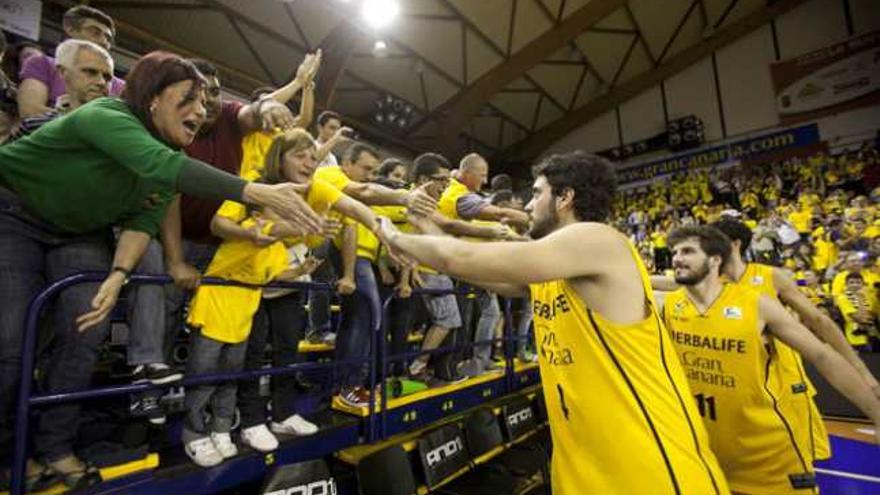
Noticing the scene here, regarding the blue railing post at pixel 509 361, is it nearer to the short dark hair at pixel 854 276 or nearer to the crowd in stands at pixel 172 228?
the crowd in stands at pixel 172 228

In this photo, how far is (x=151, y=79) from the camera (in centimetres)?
179

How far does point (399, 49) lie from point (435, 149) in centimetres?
442

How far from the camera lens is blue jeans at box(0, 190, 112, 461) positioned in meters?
1.74

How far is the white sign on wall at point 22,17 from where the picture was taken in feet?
20.3

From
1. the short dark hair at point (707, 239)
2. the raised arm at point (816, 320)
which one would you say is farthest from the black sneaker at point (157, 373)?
the raised arm at point (816, 320)

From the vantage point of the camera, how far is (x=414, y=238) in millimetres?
1936

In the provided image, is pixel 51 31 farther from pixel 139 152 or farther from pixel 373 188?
pixel 139 152

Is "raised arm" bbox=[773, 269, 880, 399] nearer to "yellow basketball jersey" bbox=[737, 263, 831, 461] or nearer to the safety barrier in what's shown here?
"yellow basketball jersey" bbox=[737, 263, 831, 461]

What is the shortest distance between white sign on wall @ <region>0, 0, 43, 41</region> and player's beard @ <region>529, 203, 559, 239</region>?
783 cm

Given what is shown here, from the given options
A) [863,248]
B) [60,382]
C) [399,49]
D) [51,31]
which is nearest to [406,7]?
[399,49]

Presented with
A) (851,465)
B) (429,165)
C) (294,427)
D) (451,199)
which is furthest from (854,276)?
(294,427)

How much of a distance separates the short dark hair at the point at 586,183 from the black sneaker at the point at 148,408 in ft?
8.15

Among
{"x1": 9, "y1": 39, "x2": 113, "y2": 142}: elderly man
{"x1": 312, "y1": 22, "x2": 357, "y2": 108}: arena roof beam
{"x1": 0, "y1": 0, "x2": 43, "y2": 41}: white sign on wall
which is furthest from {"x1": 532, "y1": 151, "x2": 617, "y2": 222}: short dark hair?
{"x1": 312, "y1": 22, "x2": 357, "y2": 108}: arena roof beam

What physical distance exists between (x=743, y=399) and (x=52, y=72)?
15.0 ft
